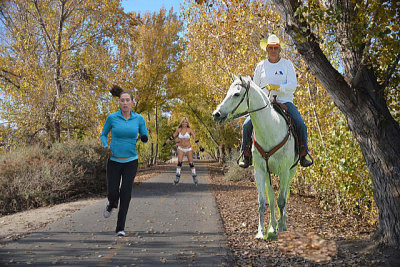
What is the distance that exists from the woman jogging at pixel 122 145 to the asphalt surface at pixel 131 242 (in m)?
0.79

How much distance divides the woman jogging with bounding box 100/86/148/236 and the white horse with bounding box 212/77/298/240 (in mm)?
2128

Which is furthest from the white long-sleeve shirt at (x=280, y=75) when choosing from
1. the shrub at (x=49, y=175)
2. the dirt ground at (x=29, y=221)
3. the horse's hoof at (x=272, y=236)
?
the shrub at (x=49, y=175)

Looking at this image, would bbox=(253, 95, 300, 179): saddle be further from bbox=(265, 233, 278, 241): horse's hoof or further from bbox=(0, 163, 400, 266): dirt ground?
bbox=(0, 163, 400, 266): dirt ground

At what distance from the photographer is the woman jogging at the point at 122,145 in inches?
235

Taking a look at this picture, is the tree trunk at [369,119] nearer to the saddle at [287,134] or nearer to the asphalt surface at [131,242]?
the saddle at [287,134]

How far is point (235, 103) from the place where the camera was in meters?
4.59

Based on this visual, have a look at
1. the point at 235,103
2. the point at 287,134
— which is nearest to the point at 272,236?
the point at 287,134

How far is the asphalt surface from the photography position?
5.05 metres

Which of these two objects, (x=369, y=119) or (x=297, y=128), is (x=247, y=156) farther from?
(x=369, y=119)

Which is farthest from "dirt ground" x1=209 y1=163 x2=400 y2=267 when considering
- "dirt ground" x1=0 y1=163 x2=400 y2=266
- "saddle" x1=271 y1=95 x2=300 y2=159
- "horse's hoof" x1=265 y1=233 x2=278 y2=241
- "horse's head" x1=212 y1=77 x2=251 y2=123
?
"horse's head" x1=212 y1=77 x2=251 y2=123

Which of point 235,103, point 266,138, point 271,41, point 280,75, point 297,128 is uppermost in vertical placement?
point 271,41

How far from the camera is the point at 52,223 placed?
8008 mm

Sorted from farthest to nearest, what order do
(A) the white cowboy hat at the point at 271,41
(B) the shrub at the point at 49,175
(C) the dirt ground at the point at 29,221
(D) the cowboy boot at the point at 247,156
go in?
(B) the shrub at the point at 49,175 → (C) the dirt ground at the point at 29,221 → (D) the cowboy boot at the point at 247,156 → (A) the white cowboy hat at the point at 271,41

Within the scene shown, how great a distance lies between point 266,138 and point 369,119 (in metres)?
1.77
